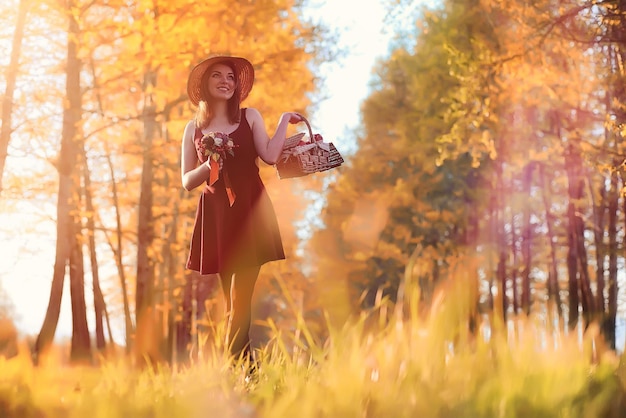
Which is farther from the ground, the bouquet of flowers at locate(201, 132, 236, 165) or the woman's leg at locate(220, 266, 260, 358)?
the bouquet of flowers at locate(201, 132, 236, 165)

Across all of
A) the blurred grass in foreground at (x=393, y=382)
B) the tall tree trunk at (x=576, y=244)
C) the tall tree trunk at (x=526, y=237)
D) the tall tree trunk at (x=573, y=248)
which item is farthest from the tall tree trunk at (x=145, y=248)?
the tall tree trunk at (x=526, y=237)

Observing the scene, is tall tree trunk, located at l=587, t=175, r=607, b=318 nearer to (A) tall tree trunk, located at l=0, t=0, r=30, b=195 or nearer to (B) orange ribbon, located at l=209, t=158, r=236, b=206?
(A) tall tree trunk, located at l=0, t=0, r=30, b=195

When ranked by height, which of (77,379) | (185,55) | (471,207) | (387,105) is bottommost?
(77,379)

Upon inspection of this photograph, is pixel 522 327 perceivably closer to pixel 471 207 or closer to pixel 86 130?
pixel 86 130

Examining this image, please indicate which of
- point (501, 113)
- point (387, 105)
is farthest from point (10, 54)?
point (387, 105)

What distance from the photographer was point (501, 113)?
1339 cm

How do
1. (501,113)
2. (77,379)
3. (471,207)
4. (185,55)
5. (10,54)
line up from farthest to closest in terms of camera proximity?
(471,207)
(501,113)
(10,54)
(185,55)
(77,379)

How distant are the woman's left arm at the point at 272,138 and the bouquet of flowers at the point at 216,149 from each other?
175 millimetres

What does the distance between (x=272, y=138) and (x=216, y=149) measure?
36cm

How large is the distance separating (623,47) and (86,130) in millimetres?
6603

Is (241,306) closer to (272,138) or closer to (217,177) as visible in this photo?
(217,177)

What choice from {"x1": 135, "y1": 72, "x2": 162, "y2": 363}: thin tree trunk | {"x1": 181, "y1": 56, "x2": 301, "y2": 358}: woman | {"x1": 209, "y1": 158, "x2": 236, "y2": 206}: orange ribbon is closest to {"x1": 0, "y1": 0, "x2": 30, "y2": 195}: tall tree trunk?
{"x1": 135, "y1": 72, "x2": 162, "y2": 363}: thin tree trunk

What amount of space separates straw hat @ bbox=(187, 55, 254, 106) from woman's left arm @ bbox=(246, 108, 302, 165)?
0.23 metres

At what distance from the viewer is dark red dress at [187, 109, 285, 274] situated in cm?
423
